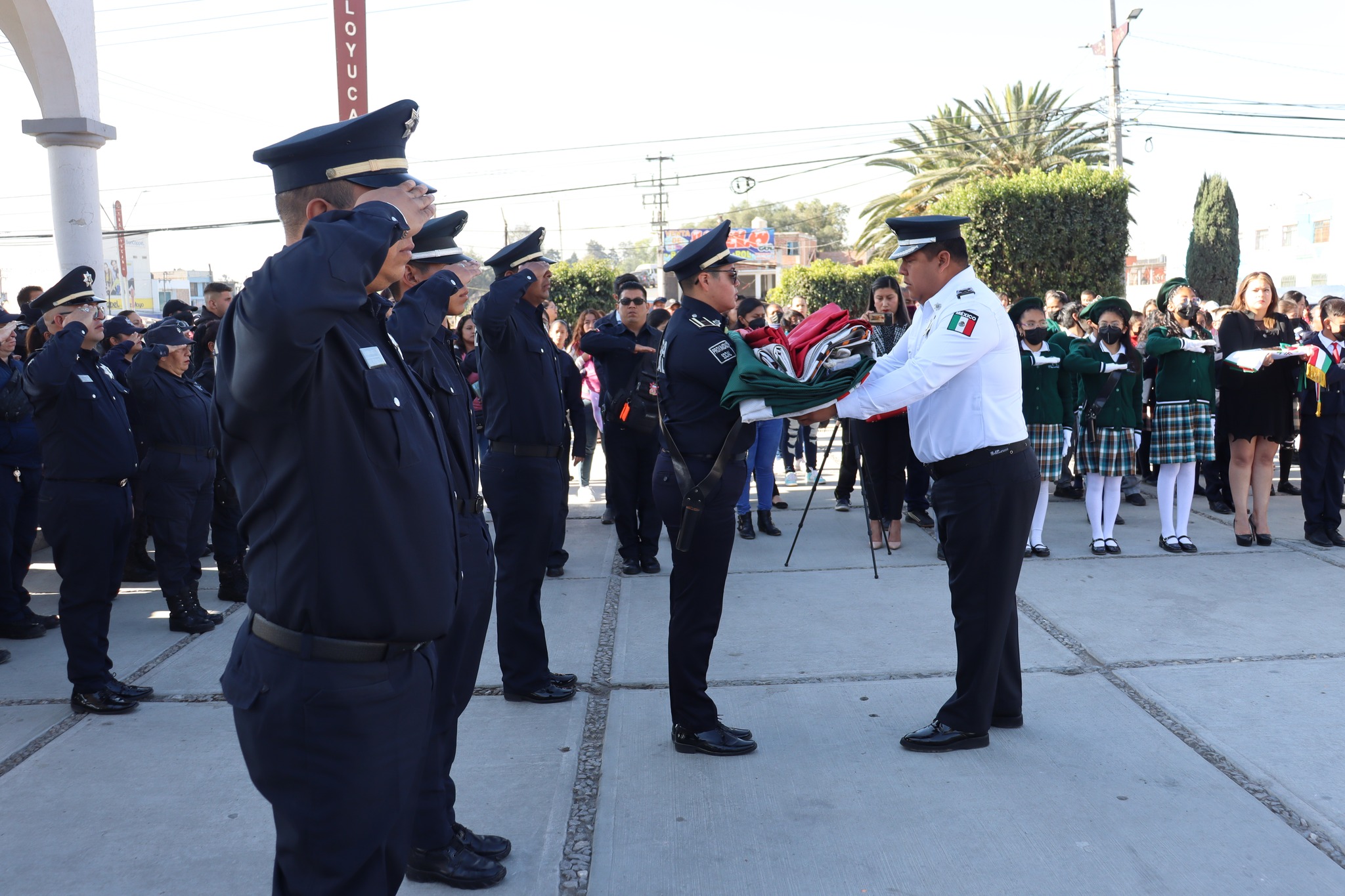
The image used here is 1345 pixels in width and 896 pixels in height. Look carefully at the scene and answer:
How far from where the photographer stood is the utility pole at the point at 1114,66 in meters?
27.1

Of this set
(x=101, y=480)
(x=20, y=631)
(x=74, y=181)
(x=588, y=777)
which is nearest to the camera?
(x=588, y=777)

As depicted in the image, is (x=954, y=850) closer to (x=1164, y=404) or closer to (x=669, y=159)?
(x=1164, y=404)

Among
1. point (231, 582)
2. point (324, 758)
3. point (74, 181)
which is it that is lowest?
point (231, 582)

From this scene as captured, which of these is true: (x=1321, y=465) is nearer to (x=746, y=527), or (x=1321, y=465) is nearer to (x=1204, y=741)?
(x=746, y=527)

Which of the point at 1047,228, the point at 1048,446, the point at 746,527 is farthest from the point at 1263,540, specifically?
the point at 1047,228

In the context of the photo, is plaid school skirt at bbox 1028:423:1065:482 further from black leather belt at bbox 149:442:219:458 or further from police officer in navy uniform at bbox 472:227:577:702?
black leather belt at bbox 149:442:219:458

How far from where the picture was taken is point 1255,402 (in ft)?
23.7

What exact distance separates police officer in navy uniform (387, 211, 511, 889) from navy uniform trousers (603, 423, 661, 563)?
362 centimetres

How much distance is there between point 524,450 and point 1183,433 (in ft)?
16.6

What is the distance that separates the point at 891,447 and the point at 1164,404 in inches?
80.2

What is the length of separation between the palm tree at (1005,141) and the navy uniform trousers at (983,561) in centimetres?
2704

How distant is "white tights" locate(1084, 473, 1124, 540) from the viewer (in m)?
7.23

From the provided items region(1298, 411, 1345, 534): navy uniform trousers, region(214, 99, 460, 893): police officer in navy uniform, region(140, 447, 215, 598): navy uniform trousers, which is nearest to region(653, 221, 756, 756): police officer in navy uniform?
region(214, 99, 460, 893): police officer in navy uniform

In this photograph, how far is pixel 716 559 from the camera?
3902mm
